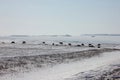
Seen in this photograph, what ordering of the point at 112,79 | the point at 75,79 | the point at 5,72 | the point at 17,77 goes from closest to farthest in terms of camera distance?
the point at 112,79
the point at 75,79
the point at 17,77
the point at 5,72

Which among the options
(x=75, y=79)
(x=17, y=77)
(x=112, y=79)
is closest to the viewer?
(x=112, y=79)

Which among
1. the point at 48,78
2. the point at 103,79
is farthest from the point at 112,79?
the point at 48,78

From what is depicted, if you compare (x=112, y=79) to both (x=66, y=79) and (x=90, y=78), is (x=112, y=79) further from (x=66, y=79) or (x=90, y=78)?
(x=66, y=79)

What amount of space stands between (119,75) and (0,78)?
7.31m

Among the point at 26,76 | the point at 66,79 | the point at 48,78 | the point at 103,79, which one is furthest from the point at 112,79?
the point at 26,76

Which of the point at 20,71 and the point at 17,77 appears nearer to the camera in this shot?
the point at 17,77

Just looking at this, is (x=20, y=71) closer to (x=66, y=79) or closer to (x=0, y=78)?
(x=0, y=78)

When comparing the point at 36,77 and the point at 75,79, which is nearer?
the point at 75,79

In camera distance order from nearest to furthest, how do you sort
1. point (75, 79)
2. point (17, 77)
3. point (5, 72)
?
point (75, 79), point (17, 77), point (5, 72)

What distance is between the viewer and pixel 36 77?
50.1 ft

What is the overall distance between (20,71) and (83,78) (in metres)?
5.20

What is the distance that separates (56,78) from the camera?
48.7 feet

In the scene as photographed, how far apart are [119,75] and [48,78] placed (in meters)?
4.42

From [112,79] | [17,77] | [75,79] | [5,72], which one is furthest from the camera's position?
Result: [5,72]
